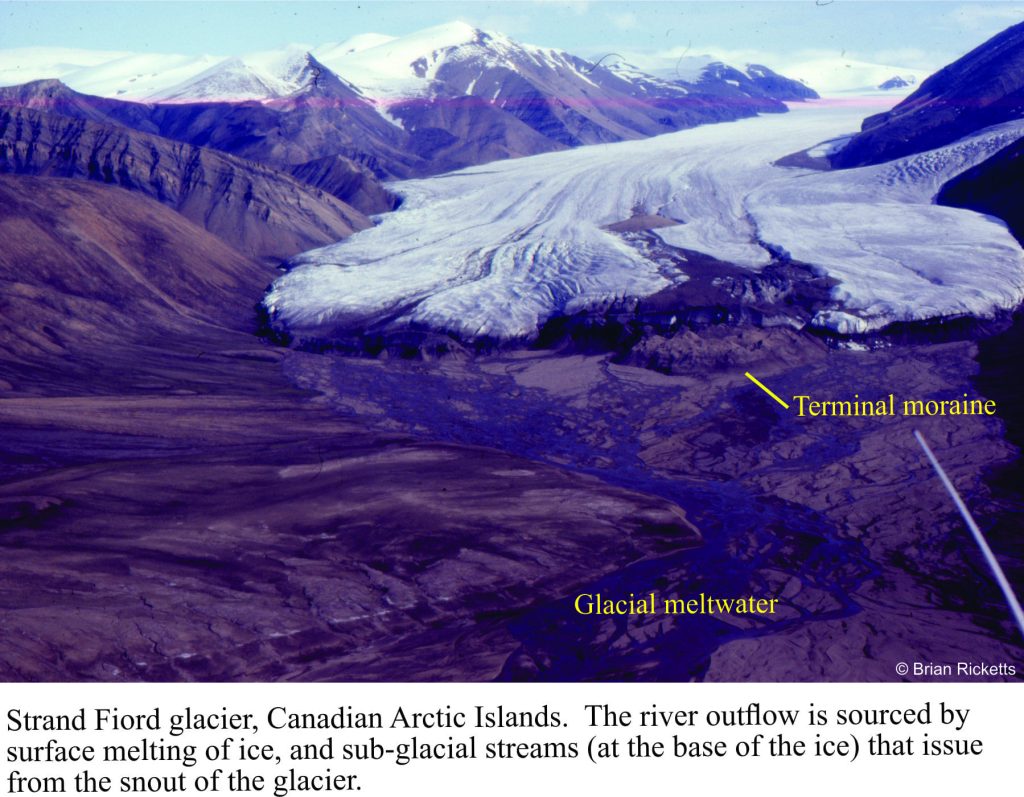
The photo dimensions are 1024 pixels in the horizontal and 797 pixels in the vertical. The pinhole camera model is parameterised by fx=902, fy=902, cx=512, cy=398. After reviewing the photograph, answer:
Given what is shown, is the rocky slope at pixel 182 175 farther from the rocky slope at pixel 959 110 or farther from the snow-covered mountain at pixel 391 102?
the rocky slope at pixel 959 110

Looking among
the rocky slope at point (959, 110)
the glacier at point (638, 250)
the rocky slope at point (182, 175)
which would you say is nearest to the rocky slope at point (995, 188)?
the glacier at point (638, 250)

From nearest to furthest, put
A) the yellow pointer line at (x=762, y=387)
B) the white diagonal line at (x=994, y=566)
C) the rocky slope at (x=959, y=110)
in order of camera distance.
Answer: the white diagonal line at (x=994, y=566), the yellow pointer line at (x=762, y=387), the rocky slope at (x=959, y=110)

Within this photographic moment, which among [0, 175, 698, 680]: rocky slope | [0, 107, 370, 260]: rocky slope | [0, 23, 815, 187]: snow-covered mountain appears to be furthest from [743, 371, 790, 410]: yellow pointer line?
[0, 23, 815, 187]: snow-covered mountain

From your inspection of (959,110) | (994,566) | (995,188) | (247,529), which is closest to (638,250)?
(995,188)

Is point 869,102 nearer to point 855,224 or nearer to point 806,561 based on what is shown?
point 855,224

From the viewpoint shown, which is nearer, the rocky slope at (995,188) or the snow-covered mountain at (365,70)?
the rocky slope at (995,188)

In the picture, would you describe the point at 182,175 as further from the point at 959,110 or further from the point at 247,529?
the point at 959,110

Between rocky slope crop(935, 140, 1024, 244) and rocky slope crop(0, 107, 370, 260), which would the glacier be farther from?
rocky slope crop(0, 107, 370, 260)
